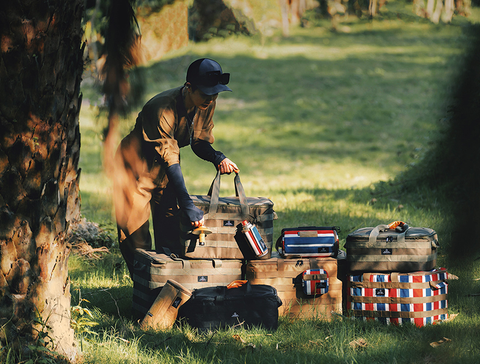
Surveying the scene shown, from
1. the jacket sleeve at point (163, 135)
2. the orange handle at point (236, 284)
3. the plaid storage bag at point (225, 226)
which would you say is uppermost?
the jacket sleeve at point (163, 135)

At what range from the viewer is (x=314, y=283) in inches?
158

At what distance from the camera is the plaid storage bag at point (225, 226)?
159 inches

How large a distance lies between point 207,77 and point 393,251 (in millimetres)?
2046

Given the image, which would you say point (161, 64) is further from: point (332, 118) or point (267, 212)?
point (332, 118)

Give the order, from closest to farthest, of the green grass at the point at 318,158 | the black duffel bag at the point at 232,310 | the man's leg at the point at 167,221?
1. the green grass at the point at 318,158
2. the black duffel bag at the point at 232,310
3. the man's leg at the point at 167,221

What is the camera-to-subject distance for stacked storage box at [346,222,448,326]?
3877 mm

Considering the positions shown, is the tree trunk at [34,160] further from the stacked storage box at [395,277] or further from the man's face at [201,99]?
the stacked storage box at [395,277]

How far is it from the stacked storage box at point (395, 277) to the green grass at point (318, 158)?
0.14 metres

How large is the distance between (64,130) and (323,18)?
1246 inches

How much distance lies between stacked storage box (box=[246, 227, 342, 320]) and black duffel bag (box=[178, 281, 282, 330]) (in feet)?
1.14

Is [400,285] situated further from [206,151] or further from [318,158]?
[318,158]

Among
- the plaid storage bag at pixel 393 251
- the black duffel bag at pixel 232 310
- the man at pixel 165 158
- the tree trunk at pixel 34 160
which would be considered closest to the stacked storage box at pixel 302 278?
the plaid storage bag at pixel 393 251

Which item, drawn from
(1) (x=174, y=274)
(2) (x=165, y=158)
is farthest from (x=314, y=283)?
(2) (x=165, y=158)

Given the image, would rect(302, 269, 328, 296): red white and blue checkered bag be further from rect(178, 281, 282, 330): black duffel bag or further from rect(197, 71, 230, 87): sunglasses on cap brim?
rect(197, 71, 230, 87): sunglasses on cap brim
